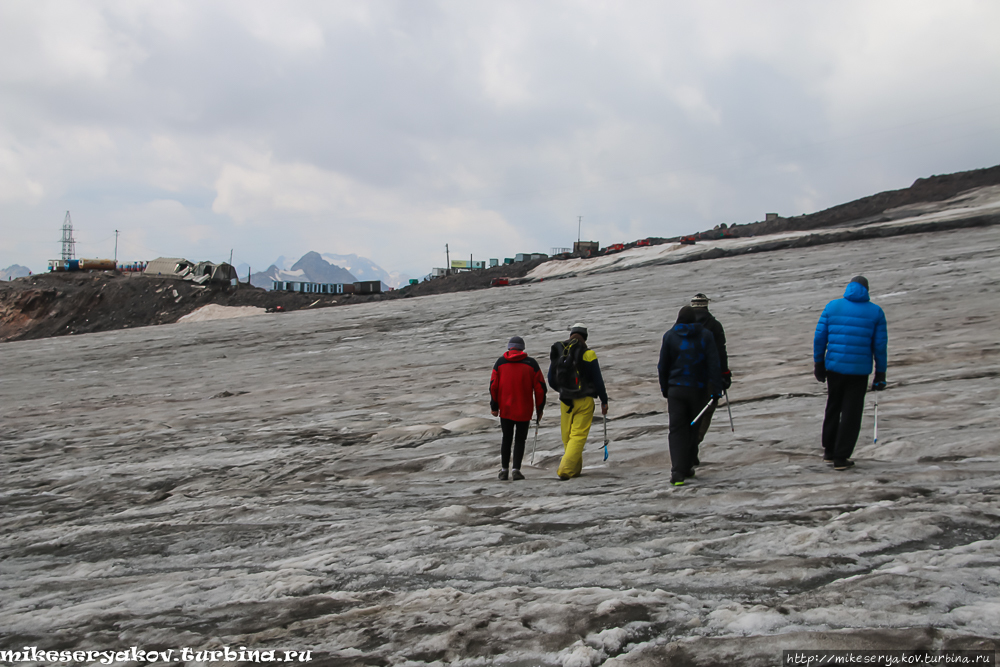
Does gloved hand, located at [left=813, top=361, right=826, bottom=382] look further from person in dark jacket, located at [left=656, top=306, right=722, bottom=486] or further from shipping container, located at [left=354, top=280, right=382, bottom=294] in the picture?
shipping container, located at [left=354, top=280, right=382, bottom=294]

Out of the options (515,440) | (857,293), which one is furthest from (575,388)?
(857,293)

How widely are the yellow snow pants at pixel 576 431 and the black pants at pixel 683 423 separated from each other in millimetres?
1131

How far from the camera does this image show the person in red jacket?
26.9 feet

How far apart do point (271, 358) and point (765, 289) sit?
1716 centimetres

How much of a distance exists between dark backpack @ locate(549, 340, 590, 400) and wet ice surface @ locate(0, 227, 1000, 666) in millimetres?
1012

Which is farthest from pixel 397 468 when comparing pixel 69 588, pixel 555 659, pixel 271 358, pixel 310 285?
pixel 310 285

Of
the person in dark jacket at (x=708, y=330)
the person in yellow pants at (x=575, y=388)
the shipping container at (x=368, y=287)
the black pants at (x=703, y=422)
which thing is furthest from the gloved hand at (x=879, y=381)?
the shipping container at (x=368, y=287)

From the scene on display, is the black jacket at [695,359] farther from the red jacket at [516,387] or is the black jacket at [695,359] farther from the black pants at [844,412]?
the red jacket at [516,387]

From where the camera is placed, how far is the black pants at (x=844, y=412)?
663 centimetres

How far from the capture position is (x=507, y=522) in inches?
239

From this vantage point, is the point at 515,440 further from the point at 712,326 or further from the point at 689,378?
the point at 712,326

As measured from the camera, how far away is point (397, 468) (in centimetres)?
944

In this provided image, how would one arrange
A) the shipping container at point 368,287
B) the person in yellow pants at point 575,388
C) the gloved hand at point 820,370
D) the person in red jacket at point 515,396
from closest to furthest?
the gloved hand at point 820,370, the person in yellow pants at point 575,388, the person in red jacket at point 515,396, the shipping container at point 368,287

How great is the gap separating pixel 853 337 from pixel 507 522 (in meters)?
3.86
